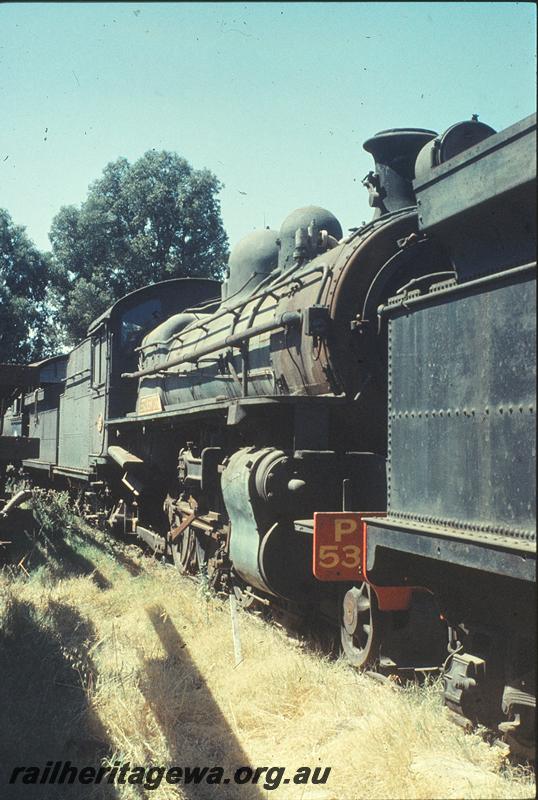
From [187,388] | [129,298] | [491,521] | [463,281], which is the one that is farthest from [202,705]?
[129,298]

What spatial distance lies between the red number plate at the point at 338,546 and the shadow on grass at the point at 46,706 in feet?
4.72

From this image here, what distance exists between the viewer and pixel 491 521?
2.84 meters

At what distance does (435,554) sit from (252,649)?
2.53m

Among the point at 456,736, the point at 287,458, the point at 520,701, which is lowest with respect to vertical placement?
the point at 456,736

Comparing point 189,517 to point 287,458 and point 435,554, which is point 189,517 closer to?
point 287,458

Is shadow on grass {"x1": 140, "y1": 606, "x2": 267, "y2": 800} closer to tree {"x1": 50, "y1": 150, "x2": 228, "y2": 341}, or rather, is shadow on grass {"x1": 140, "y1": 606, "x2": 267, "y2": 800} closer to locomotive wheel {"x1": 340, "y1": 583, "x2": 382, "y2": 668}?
locomotive wheel {"x1": 340, "y1": 583, "x2": 382, "y2": 668}

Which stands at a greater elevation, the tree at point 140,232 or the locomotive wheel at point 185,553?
the tree at point 140,232

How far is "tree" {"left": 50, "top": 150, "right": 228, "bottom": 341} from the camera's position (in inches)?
1032

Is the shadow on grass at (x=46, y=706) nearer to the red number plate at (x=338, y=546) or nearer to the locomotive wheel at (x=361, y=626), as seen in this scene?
the red number plate at (x=338, y=546)

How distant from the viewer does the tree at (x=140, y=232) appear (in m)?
26.2

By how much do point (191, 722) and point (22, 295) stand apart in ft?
82.3

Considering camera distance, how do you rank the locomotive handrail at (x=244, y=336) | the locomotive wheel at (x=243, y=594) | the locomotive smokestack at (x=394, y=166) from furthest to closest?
the locomotive wheel at (x=243, y=594)
the locomotive smokestack at (x=394, y=166)
the locomotive handrail at (x=244, y=336)

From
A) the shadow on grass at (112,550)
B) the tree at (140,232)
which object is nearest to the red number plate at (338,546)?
the shadow on grass at (112,550)

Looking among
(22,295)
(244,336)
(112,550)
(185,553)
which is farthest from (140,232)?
(244,336)
